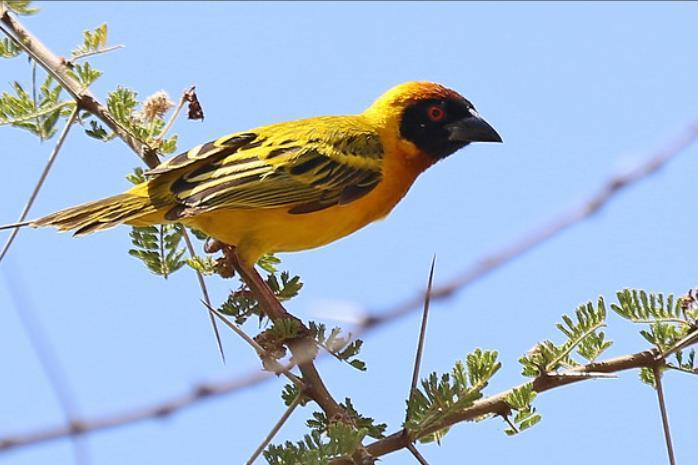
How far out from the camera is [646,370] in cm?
290

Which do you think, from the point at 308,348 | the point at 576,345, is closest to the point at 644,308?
the point at 576,345

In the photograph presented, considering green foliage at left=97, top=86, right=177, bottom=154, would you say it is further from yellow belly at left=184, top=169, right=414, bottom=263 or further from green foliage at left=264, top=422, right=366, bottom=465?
green foliage at left=264, top=422, right=366, bottom=465

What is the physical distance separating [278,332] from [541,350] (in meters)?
1.15

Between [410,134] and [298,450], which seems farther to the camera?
[410,134]

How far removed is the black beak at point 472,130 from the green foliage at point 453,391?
3.04m

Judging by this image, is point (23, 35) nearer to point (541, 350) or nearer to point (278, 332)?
point (278, 332)

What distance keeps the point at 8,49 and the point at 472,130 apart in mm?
2828

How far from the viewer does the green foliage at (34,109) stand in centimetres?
370

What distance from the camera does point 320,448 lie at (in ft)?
8.61

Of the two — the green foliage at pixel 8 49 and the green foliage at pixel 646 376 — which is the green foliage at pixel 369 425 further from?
the green foliage at pixel 8 49

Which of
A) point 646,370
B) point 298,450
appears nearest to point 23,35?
point 298,450

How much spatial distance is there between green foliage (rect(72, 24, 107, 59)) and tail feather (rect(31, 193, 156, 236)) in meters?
0.79

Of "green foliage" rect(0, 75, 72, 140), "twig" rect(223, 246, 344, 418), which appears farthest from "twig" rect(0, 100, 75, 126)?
"twig" rect(223, 246, 344, 418)

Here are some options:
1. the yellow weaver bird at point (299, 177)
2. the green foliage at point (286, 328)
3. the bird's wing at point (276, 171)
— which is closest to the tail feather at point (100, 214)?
the yellow weaver bird at point (299, 177)
